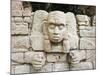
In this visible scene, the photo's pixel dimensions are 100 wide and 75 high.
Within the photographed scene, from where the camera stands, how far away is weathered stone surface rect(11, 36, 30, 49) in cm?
172

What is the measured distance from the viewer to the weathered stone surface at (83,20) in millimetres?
1901

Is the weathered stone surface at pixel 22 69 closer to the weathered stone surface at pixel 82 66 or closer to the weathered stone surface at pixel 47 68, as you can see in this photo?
the weathered stone surface at pixel 47 68

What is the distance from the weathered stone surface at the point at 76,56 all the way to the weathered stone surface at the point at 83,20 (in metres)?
0.22

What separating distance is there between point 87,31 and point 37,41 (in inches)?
16.6

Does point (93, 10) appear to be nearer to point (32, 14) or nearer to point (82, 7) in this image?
point (82, 7)

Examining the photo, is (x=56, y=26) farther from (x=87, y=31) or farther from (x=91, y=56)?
(x=91, y=56)

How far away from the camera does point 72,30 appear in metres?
1.87

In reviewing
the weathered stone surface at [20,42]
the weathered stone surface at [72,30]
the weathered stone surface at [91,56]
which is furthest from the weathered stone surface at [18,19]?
the weathered stone surface at [91,56]

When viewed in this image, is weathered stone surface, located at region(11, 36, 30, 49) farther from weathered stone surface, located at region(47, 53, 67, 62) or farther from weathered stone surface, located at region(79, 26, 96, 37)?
weathered stone surface, located at region(79, 26, 96, 37)

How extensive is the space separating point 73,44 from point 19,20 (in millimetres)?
453

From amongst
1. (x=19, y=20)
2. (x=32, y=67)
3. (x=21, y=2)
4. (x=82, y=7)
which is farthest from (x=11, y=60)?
(x=82, y=7)

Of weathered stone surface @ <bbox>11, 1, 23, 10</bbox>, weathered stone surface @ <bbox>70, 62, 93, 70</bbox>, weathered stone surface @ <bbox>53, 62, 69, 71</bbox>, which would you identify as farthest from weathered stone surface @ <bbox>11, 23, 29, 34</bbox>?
weathered stone surface @ <bbox>70, 62, 93, 70</bbox>

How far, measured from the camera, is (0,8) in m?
1.68

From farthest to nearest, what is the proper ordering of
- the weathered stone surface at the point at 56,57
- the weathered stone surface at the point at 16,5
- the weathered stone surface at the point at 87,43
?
the weathered stone surface at the point at 87,43
the weathered stone surface at the point at 56,57
the weathered stone surface at the point at 16,5
